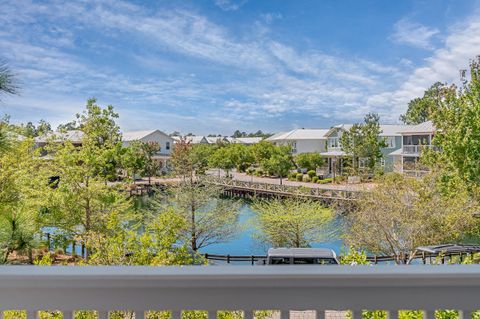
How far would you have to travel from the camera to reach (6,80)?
5.11 feet

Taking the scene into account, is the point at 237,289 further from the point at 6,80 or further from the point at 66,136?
the point at 66,136

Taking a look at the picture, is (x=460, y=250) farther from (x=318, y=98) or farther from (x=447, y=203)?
(x=318, y=98)

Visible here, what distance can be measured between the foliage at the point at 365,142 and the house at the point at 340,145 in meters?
0.68

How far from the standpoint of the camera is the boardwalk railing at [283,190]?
1532 cm

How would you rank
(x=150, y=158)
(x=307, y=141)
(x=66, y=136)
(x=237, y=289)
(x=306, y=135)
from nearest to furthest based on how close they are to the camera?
(x=237, y=289) → (x=66, y=136) → (x=150, y=158) → (x=307, y=141) → (x=306, y=135)

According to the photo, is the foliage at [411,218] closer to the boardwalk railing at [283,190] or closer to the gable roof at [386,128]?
the boardwalk railing at [283,190]

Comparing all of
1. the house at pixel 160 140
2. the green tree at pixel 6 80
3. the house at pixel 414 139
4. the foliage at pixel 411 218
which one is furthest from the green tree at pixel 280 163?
the green tree at pixel 6 80

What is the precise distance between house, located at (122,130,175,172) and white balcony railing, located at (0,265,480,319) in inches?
840

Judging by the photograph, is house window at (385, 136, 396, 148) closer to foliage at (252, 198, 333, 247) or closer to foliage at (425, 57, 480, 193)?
foliage at (425, 57, 480, 193)

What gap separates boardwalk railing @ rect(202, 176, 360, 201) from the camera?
15.3 metres

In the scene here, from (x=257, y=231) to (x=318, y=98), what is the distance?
218 inches

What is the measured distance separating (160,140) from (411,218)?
1871 centimetres

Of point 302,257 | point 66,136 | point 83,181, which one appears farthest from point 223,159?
point 302,257

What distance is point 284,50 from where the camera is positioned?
5.35m
